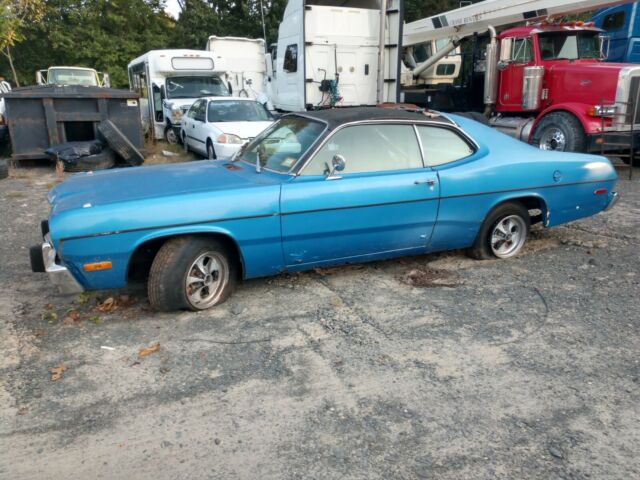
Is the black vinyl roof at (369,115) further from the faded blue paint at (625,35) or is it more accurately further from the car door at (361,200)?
the faded blue paint at (625,35)

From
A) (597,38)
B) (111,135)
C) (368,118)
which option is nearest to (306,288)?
(368,118)

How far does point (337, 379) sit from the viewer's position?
3.29 meters

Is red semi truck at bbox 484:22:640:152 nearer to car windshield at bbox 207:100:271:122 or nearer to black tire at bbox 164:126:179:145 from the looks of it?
car windshield at bbox 207:100:271:122

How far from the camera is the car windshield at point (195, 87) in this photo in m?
14.0

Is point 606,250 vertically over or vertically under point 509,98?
under

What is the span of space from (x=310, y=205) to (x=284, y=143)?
0.88 metres

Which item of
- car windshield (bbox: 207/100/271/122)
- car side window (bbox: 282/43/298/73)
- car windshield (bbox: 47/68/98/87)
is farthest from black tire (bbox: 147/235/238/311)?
car windshield (bbox: 47/68/98/87)

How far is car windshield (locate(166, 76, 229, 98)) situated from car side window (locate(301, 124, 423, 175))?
10.3 metres

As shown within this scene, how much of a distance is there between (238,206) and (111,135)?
20.7 feet

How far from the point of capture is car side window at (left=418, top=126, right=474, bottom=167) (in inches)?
190

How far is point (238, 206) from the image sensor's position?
400 cm

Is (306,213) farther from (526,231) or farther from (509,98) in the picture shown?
(509,98)

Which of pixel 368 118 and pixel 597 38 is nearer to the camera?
pixel 368 118

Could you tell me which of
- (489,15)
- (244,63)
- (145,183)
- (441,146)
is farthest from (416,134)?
(244,63)
